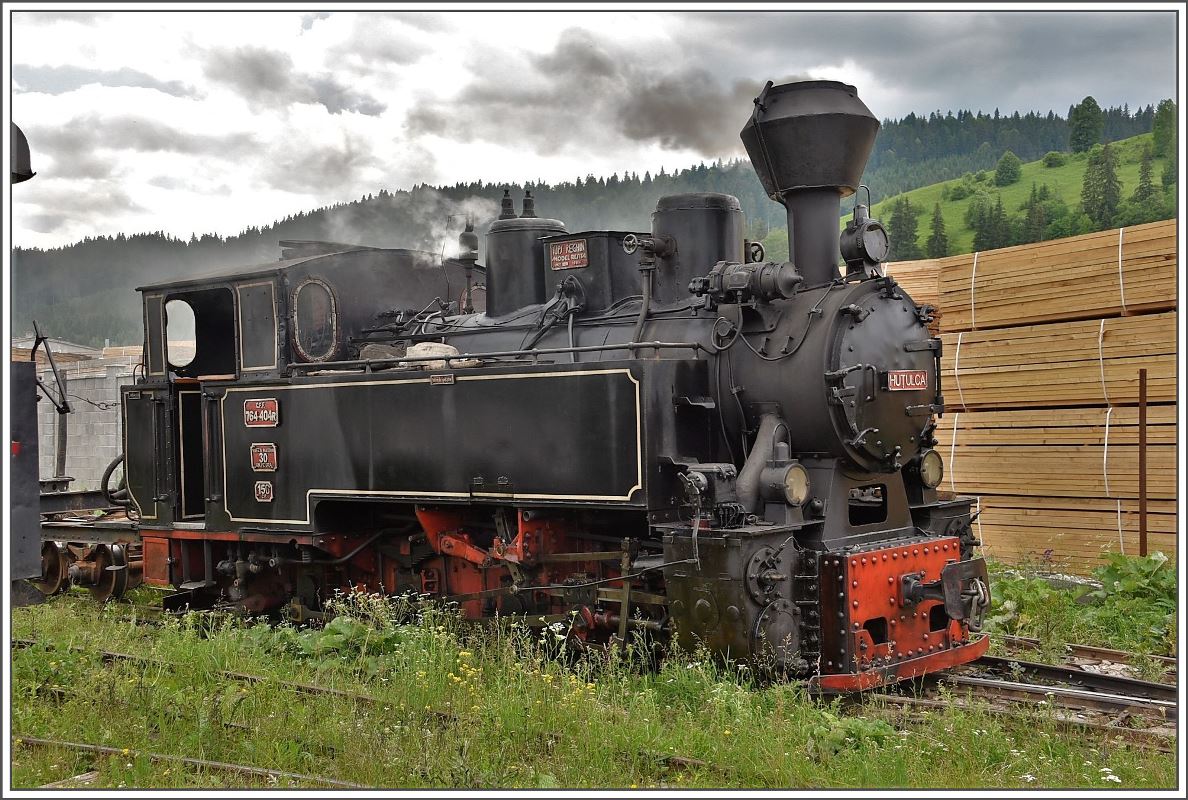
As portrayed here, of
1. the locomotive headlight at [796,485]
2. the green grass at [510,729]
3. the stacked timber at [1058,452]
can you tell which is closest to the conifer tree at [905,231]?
the stacked timber at [1058,452]

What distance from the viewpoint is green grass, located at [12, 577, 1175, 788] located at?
4.34 metres

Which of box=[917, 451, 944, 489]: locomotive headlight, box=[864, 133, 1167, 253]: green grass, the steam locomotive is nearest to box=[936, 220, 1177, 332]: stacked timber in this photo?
the steam locomotive

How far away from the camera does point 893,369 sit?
6180mm

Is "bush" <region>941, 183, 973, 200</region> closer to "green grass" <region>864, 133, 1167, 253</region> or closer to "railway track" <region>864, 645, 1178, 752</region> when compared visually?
"green grass" <region>864, 133, 1167, 253</region>

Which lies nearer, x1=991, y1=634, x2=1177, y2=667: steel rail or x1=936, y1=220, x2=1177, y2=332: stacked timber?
x1=991, y1=634, x2=1177, y2=667: steel rail

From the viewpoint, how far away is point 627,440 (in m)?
6.02

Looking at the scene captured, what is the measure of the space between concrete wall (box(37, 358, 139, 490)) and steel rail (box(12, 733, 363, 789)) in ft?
45.0

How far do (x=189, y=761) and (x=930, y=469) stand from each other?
460 cm

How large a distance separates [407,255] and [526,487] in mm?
3043

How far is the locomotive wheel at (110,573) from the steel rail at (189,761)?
431 centimetres

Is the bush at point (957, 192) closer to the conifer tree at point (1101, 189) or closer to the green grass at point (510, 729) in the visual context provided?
the conifer tree at point (1101, 189)

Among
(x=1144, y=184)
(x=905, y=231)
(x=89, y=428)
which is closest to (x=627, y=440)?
(x=89, y=428)

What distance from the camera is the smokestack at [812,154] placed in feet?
20.2

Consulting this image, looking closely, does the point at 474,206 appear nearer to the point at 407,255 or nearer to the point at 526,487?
the point at 407,255
